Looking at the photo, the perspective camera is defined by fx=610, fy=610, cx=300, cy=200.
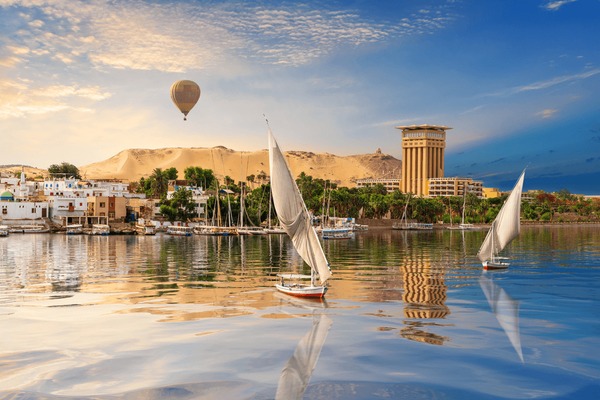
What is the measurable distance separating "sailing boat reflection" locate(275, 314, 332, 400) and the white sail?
5.98 m

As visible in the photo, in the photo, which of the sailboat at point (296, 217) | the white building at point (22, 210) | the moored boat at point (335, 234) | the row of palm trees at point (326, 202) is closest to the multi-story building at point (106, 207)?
the white building at point (22, 210)

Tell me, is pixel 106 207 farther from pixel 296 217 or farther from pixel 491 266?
pixel 296 217

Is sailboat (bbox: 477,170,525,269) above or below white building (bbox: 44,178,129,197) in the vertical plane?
below

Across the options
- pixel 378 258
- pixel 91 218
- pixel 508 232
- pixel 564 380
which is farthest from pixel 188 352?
pixel 91 218

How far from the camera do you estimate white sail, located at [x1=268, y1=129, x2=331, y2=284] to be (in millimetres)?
30156

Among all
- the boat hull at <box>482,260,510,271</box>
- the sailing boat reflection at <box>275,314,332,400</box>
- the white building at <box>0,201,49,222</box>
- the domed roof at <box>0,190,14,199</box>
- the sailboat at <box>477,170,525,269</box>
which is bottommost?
the sailing boat reflection at <box>275,314,332,400</box>

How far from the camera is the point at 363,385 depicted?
16469mm

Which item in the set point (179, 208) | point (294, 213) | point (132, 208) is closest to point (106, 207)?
point (132, 208)

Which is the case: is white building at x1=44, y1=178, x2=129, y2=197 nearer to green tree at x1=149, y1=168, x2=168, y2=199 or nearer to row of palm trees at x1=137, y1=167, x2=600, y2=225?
row of palm trees at x1=137, y1=167, x2=600, y2=225

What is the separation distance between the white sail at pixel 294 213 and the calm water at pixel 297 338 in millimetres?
2294

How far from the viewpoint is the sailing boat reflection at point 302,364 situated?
1603 cm

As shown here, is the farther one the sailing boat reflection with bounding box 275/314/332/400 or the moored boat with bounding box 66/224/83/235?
the moored boat with bounding box 66/224/83/235

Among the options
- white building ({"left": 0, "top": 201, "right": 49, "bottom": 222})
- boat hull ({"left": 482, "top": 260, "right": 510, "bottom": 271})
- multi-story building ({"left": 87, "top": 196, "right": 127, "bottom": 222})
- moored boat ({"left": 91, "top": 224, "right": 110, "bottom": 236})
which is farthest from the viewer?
multi-story building ({"left": 87, "top": 196, "right": 127, "bottom": 222})

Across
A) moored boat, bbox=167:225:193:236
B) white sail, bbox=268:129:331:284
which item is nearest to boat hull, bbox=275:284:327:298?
white sail, bbox=268:129:331:284
